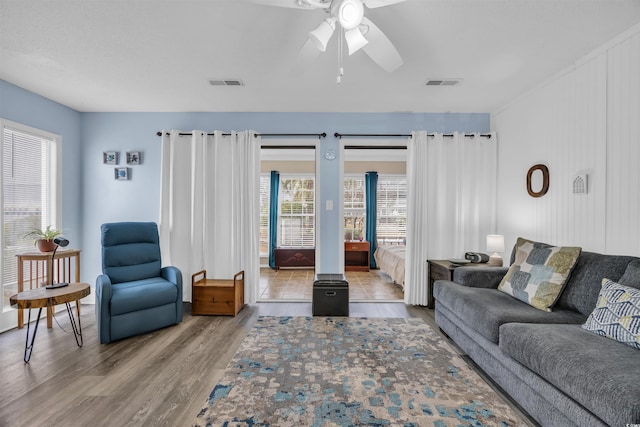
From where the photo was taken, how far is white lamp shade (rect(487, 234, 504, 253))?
12.3ft

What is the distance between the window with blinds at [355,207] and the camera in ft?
24.7

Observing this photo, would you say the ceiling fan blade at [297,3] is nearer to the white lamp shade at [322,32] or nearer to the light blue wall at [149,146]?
the white lamp shade at [322,32]

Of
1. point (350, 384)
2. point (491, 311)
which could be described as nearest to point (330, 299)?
point (350, 384)

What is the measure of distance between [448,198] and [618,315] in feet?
8.26

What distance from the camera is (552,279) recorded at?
8.02 ft

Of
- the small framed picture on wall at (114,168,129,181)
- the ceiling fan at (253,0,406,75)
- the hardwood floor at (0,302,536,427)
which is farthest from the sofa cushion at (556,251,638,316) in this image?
the small framed picture on wall at (114,168,129,181)

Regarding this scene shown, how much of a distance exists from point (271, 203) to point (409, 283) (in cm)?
401

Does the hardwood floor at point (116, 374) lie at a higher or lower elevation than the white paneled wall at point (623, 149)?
lower

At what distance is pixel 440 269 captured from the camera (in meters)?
3.78

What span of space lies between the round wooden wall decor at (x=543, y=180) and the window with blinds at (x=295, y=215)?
15.2ft

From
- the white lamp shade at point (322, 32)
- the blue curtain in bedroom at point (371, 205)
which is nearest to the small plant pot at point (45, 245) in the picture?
the white lamp shade at point (322, 32)

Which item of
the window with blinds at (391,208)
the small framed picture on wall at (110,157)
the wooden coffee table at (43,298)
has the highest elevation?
the small framed picture on wall at (110,157)

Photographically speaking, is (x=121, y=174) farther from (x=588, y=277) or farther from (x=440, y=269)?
(x=588, y=277)

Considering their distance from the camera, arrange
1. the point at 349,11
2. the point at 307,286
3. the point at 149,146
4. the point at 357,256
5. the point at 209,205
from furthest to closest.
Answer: the point at 357,256, the point at 307,286, the point at 149,146, the point at 209,205, the point at 349,11
